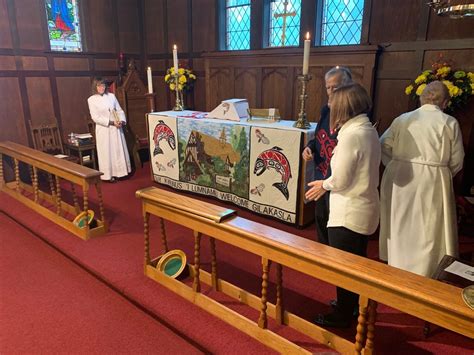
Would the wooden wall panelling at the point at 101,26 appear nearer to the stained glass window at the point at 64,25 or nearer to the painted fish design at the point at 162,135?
the stained glass window at the point at 64,25

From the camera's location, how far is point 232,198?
4.22m

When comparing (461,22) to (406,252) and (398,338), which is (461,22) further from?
(398,338)

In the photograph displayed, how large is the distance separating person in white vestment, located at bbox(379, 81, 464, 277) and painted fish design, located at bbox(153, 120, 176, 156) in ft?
9.17

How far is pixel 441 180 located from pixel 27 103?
18.6ft

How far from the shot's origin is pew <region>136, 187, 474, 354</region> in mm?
1388

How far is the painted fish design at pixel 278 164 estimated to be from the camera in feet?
11.9

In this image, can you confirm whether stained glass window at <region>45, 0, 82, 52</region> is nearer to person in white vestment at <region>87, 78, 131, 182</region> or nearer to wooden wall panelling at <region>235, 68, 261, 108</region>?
person in white vestment at <region>87, 78, 131, 182</region>

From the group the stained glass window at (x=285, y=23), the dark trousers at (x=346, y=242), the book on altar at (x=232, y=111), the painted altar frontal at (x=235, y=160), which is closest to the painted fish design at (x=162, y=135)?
the painted altar frontal at (x=235, y=160)

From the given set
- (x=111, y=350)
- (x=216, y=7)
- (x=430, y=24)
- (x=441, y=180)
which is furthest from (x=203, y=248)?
(x=216, y=7)

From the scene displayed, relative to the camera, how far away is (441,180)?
99.1 inches

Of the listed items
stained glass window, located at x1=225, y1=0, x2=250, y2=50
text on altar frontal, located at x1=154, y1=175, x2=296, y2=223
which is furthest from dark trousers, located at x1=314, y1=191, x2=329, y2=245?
stained glass window, located at x1=225, y1=0, x2=250, y2=50

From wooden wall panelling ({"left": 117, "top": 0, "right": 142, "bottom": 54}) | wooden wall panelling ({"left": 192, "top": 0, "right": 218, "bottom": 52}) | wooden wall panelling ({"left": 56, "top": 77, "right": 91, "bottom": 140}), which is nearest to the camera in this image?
wooden wall panelling ({"left": 56, "top": 77, "right": 91, "bottom": 140})

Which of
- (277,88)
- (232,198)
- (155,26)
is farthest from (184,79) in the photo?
(232,198)

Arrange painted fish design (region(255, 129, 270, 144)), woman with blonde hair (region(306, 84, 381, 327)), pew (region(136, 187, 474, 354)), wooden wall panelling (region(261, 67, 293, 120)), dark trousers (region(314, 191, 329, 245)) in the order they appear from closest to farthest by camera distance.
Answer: pew (region(136, 187, 474, 354)) → woman with blonde hair (region(306, 84, 381, 327)) → dark trousers (region(314, 191, 329, 245)) → painted fish design (region(255, 129, 270, 144)) → wooden wall panelling (region(261, 67, 293, 120))
